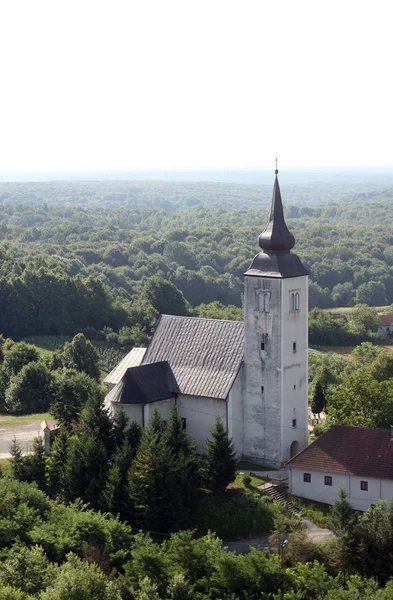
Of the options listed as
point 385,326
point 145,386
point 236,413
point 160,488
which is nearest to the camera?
point 160,488

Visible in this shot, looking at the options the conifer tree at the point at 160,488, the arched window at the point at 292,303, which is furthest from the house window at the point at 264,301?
the conifer tree at the point at 160,488

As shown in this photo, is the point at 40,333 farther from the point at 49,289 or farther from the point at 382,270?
the point at 382,270

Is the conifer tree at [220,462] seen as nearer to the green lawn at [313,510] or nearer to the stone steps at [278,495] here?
the stone steps at [278,495]

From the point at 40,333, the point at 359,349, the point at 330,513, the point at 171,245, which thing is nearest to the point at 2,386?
the point at 40,333

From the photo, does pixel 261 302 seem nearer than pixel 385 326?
Yes

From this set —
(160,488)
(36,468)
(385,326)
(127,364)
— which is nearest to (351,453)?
(160,488)

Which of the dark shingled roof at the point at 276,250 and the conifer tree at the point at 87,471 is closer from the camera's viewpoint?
the conifer tree at the point at 87,471

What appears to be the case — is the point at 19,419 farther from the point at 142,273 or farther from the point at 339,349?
the point at 142,273

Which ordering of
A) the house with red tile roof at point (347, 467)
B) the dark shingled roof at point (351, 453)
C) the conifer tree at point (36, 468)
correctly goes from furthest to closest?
the conifer tree at point (36, 468), the dark shingled roof at point (351, 453), the house with red tile roof at point (347, 467)

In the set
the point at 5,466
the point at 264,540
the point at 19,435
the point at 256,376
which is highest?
the point at 256,376
